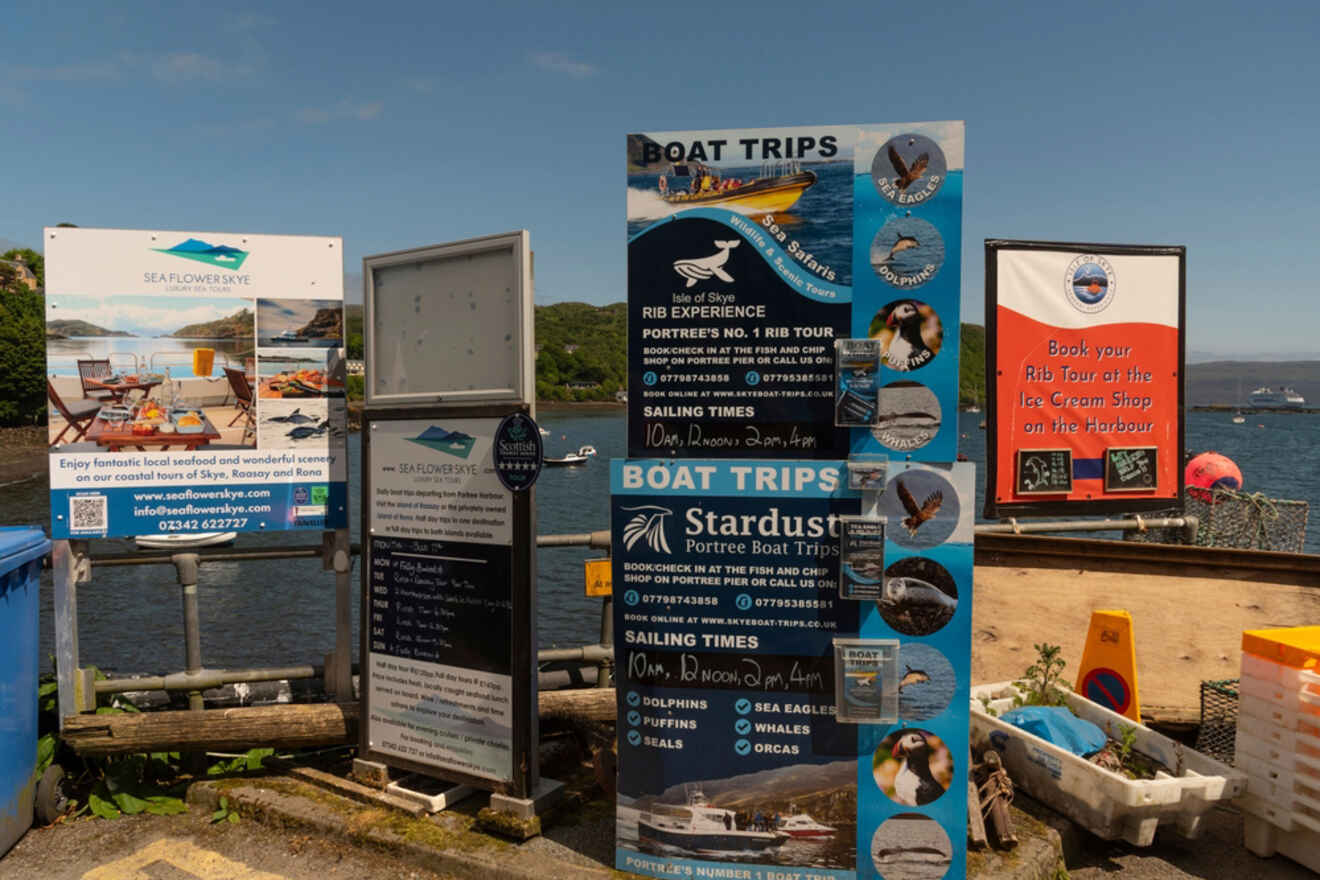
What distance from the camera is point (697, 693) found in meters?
4.07

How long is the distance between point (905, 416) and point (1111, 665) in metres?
2.65


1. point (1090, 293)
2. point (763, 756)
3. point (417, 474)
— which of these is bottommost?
point (763, 756)

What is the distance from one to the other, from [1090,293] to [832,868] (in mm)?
3797

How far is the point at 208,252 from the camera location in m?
5.45

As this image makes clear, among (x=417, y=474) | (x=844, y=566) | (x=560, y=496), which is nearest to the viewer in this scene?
(x=844, y=566)

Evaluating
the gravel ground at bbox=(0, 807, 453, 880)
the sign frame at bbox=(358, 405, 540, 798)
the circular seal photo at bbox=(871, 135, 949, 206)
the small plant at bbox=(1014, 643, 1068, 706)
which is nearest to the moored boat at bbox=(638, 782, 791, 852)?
the sign frame at bbox=(358, 405, 540, 798)

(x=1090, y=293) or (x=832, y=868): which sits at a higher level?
(x=1090, y=293)

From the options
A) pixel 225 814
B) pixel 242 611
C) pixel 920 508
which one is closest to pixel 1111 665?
pixel 920 508

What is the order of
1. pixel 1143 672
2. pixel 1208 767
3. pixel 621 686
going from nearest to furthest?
pixel 621 686 → pixel 1208 767 → pixel 1143 672

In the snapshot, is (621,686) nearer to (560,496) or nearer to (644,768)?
(644,768)

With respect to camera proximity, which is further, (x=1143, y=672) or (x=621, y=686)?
(x=1143, y=672)

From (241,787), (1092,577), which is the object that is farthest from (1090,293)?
(241,787)

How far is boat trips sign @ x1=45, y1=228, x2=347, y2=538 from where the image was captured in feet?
17.4

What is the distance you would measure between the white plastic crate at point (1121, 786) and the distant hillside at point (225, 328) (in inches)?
190
